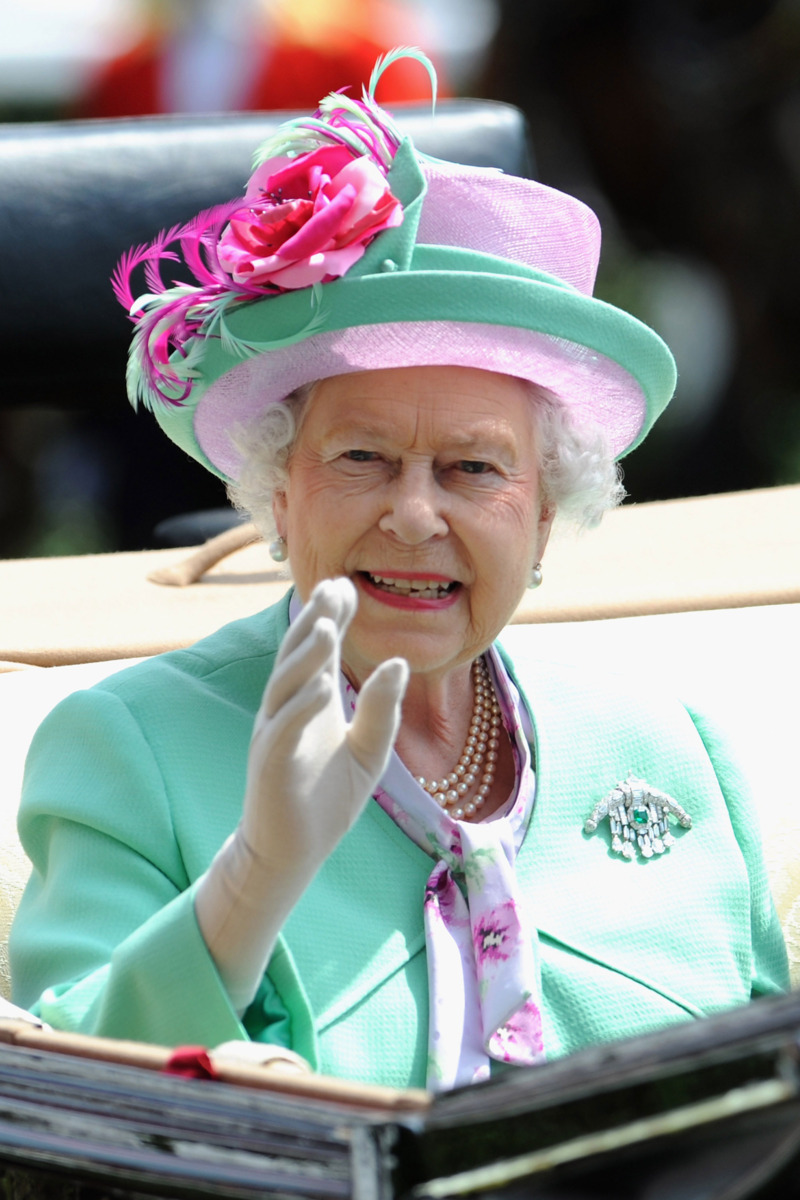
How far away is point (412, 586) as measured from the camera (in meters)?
1.99

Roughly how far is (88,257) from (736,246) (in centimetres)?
341

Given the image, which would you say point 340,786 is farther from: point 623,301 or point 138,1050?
point 623,301

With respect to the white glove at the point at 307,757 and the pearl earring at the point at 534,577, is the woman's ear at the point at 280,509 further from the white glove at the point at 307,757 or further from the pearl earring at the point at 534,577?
the white glove at the point at 307,757

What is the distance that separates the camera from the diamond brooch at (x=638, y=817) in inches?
85.0

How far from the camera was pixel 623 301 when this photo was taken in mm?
6797

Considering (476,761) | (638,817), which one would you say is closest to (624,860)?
(638,817)

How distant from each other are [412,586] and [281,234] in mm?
425

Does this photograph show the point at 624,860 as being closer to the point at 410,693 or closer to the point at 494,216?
the point at 410,693

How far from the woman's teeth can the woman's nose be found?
6 centimetres

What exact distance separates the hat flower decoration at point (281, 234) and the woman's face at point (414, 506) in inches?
5.5

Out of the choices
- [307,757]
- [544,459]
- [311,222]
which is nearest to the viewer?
[307,757]

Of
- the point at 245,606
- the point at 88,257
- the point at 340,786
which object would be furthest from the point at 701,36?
the point at 340,786

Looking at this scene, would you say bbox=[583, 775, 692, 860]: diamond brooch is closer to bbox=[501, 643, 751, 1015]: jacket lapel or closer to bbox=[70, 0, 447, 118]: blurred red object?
bbox=[501, 643, 751, 1015]: jacket lapel

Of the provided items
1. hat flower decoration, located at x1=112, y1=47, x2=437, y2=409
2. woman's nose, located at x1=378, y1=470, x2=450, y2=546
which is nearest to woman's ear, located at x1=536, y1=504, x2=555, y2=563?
woman's nose, located at x1=378, y1=470, x2=450, y2=546
